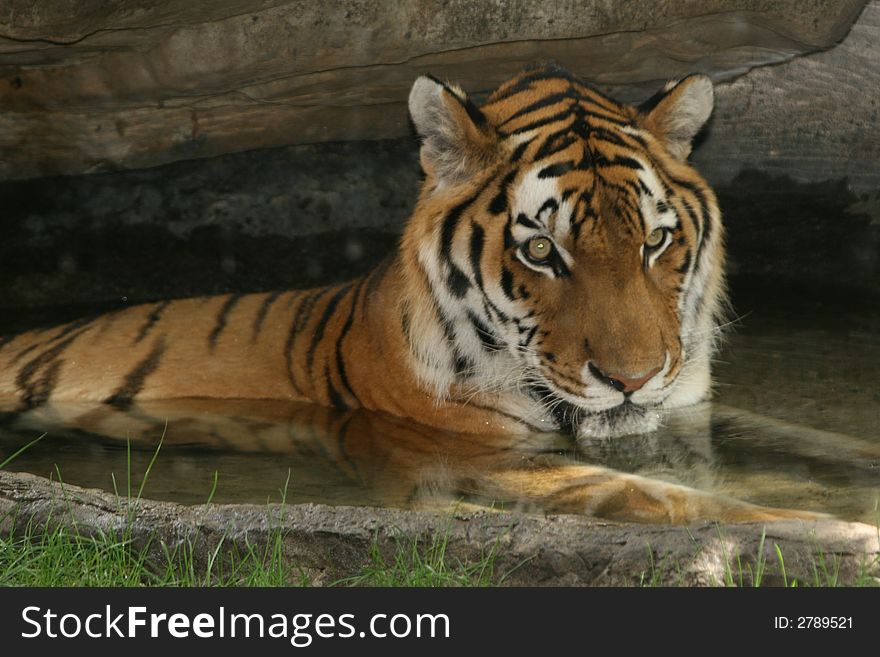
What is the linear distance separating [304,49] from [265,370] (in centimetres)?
109

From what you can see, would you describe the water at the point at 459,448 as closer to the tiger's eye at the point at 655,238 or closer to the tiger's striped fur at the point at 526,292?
the tiger's striped fur at the point at 526,292

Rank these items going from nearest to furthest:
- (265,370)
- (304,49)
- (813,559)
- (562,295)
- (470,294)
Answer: (813,559) < (562,295) < (470,294) < (265,370) < (304,49)

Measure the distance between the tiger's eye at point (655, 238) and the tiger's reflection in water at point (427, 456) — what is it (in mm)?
506

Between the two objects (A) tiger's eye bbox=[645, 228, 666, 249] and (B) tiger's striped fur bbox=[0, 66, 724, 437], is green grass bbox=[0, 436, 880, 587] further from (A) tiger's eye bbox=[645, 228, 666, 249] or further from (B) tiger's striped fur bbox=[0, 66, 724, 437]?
(A) tiger's eye bbox=[645, 228, 666, 249]

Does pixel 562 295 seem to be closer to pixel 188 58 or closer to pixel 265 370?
pixel 265 370

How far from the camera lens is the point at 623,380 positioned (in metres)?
2.89

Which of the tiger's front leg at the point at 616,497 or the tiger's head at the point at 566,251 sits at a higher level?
the tiger's head at the point at 566,251

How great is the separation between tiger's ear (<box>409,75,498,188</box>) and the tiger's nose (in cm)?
67

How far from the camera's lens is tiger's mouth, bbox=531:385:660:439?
3174 mm

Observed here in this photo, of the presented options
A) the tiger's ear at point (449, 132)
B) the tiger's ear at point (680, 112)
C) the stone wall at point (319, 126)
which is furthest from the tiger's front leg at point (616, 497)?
the stone wall at point (319, 126)

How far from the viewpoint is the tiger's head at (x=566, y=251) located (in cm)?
296

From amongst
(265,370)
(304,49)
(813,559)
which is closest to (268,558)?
(813,559)

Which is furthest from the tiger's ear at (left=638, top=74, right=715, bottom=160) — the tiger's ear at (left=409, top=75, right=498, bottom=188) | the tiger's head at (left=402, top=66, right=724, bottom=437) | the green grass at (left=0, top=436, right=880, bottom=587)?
the green grass at (left=0, top=436, right=880, bottom=587)

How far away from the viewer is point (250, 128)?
15.5 feet
